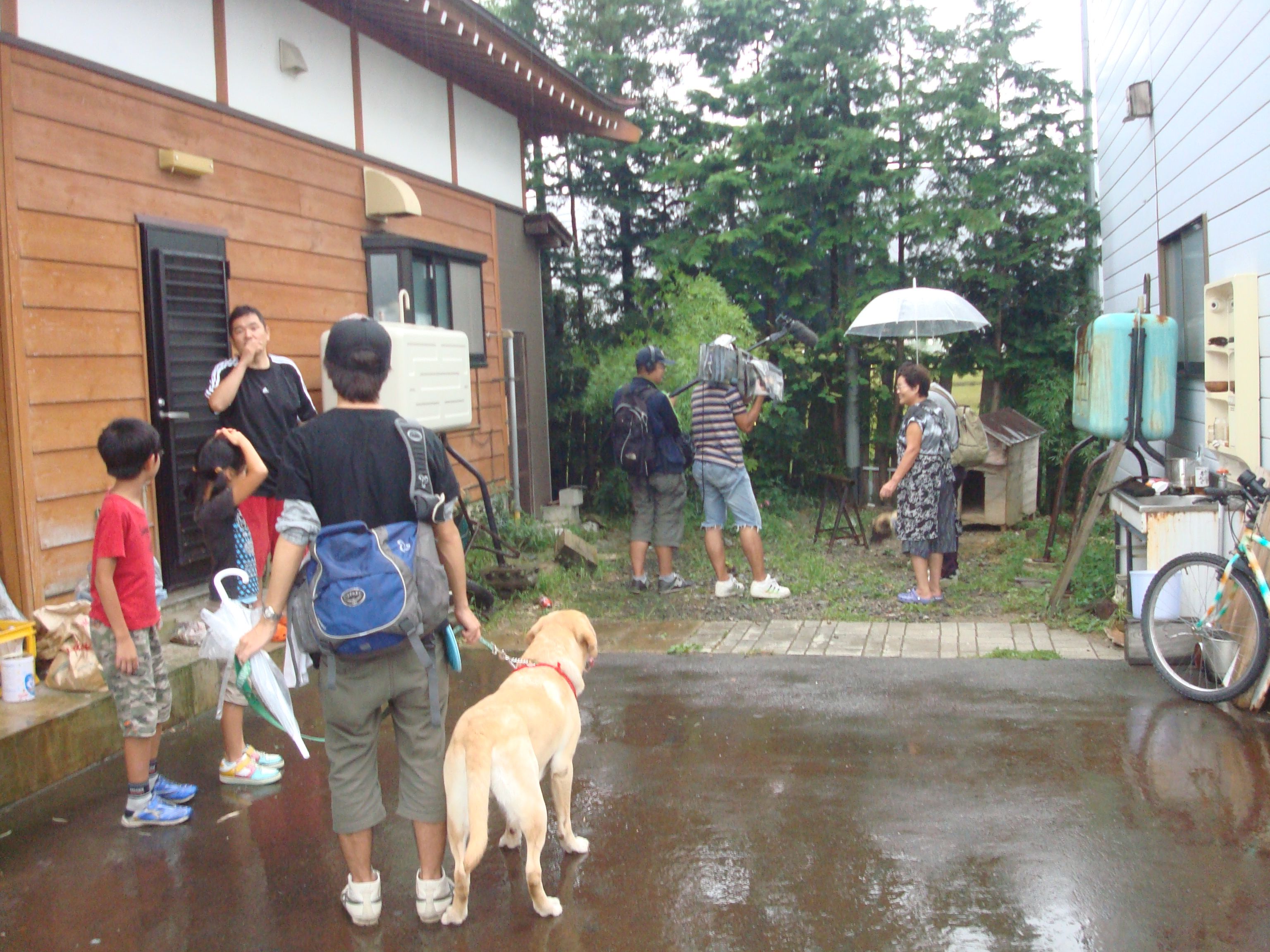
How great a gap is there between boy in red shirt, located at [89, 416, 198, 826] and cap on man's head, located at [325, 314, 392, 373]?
1.17 meters

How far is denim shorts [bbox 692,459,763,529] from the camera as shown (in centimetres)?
789

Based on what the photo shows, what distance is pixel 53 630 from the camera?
17.0 feet

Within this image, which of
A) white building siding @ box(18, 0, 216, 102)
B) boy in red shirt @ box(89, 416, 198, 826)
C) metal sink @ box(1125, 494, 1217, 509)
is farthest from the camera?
metal sink @ box(1125, 494, 1217, 509)

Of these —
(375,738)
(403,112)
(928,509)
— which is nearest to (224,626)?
(375,738)

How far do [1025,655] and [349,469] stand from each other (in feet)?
13.9

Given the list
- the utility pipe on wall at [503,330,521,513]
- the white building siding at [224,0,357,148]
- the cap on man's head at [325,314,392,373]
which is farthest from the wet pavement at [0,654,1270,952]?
the utility pipe on wall at [503,330,521,513]

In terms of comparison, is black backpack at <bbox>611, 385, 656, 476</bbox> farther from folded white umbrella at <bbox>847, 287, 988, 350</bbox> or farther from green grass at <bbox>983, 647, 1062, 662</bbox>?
green grass at <bbox>983, 647, 1062, 662</bbox>

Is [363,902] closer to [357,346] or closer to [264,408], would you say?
[357,346]

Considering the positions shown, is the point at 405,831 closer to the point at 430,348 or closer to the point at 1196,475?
the point at 430,348

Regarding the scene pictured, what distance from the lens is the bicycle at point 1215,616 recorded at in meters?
4.90

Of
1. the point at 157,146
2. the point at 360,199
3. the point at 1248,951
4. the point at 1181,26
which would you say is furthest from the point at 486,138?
the point at 1248,951

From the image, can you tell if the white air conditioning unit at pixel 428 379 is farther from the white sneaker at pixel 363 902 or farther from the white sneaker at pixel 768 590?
the white sneaker at pixel 363 902

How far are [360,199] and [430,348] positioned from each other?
159 centimetres

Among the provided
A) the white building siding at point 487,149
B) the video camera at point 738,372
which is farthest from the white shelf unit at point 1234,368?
the white building siding at point 487,149
